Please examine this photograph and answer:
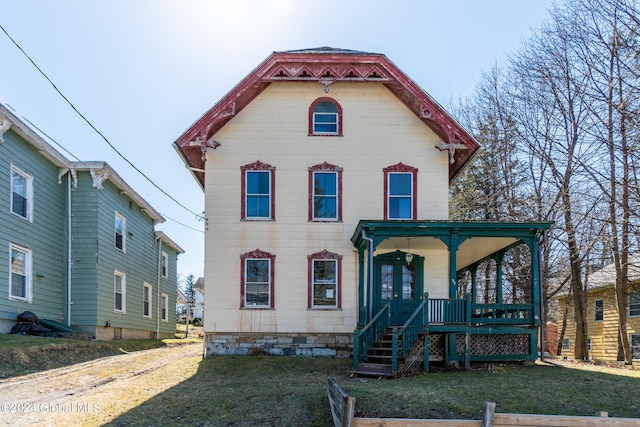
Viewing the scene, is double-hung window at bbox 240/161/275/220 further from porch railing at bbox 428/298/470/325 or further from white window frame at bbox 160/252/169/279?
white window frame at bbox 160/252/169/279

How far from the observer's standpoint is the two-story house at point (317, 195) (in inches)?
627

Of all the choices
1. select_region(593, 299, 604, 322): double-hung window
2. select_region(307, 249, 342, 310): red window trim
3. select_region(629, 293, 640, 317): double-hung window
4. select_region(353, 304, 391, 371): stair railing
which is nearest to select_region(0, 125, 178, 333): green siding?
select_region(307, 249, 342, 310): red window trim

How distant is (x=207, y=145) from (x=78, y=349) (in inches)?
255

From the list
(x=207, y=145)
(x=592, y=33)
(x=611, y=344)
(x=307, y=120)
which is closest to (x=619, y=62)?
(x=592, y=33)

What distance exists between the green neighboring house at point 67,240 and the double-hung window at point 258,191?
19.2 ft

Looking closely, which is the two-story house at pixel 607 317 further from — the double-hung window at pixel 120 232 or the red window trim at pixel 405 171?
the double-hung window at pixel 120 232

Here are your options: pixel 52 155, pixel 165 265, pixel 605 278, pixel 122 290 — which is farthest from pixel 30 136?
pixel 605 278

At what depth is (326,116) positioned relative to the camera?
16828 mm

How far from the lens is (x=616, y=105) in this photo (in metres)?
16.8

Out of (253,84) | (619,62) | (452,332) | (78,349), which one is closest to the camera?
(452,332)

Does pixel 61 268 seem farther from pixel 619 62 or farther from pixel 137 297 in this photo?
pixel 619 62

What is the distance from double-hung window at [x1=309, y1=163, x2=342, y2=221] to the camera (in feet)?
53.7

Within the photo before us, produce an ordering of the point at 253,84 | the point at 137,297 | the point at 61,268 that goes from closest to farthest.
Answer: the point at 253,84 → the point at 61,268 → the point at 137,297

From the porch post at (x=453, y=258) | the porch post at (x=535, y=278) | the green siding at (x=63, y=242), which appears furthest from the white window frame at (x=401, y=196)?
the green siding at (x=63, y=242)
